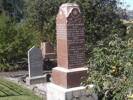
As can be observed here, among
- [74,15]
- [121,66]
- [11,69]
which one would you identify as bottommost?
[11,69]

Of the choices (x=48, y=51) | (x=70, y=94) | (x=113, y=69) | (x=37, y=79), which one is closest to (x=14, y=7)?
(x=48, y=51)

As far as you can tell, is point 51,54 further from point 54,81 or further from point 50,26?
point 54,81

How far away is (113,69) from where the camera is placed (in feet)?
22.8

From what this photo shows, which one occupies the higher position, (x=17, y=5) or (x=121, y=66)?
(x=17, y=5)

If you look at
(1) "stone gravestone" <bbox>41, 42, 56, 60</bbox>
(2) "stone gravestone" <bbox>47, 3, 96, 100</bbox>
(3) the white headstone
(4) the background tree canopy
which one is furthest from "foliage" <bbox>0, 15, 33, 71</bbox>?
(2) "stone gravestone" <bbox>47, 3, 96, 100</bbox>

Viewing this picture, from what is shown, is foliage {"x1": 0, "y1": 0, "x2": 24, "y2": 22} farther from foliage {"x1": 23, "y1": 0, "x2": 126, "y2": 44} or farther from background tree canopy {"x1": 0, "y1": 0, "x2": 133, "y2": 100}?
foliage {"x1": 23, "y1": 0, "x2": 126, "y2": 44}

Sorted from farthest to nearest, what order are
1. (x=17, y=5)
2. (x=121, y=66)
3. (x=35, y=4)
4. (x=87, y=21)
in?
1. (x=17, y=5)
2. (x=35, y=4)
3. (x=87, y=21)
4. (x=121, y=66)

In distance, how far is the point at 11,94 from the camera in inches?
494

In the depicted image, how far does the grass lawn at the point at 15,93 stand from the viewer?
468 inches

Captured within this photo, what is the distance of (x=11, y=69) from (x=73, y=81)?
13.2 metres

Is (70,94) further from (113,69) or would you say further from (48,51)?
(48,51)

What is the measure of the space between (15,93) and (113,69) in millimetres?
6631

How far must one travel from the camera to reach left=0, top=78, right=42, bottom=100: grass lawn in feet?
39.0

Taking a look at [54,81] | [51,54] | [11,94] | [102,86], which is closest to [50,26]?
[51,54]
